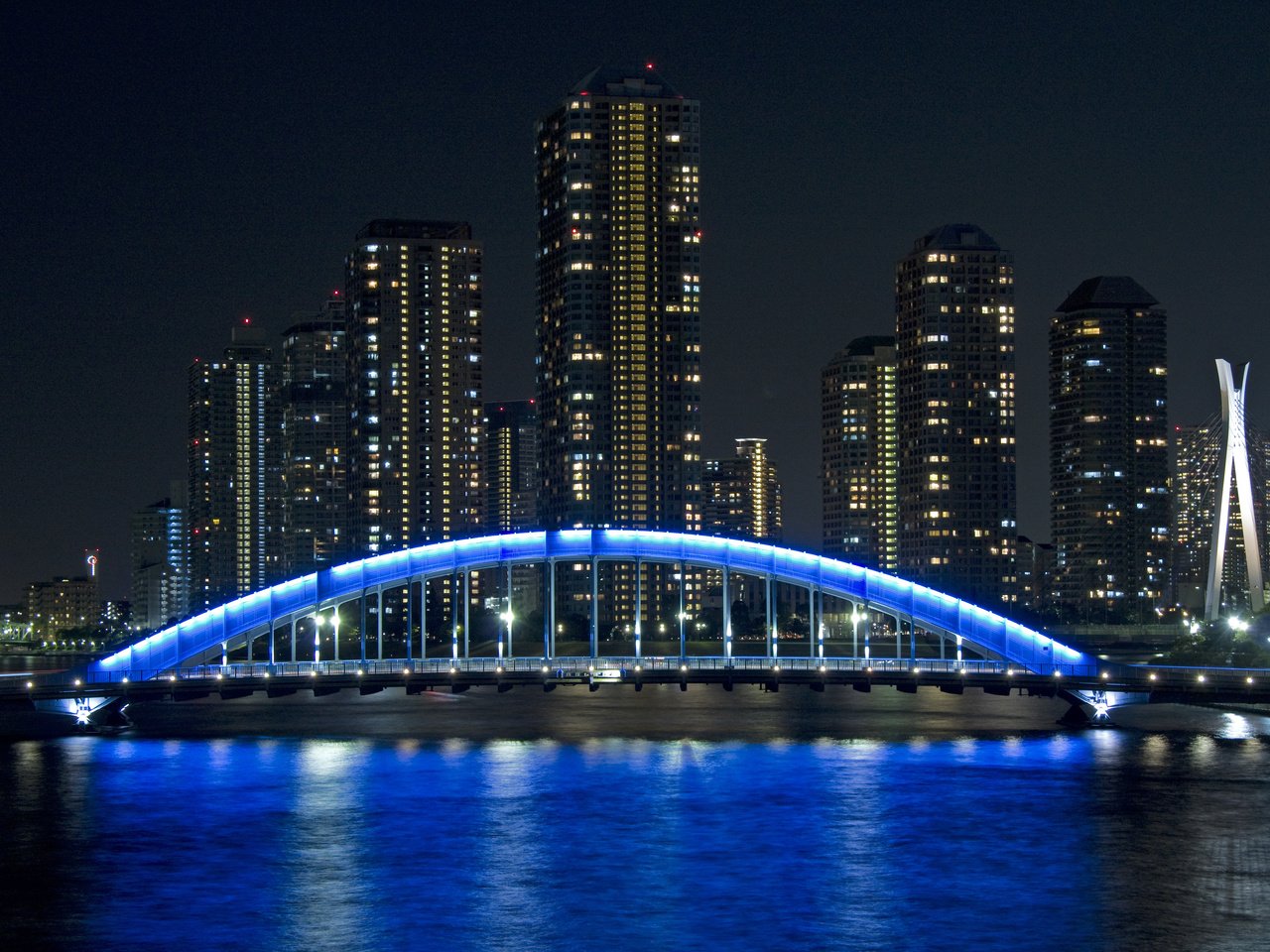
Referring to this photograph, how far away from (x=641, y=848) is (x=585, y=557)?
158ft

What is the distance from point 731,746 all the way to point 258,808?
29869 millimetres

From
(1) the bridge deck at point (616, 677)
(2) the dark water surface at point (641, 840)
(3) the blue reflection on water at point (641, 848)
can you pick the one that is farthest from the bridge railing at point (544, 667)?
(3) the blue reflection on water at point (641, 848)

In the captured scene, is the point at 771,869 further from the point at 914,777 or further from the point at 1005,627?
the point at 1005,627

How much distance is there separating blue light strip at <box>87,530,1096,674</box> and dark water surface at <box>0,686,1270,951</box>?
4.89 m

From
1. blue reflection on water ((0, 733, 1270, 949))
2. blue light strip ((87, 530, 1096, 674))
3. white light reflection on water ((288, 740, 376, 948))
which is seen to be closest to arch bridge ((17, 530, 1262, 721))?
blue light strip ((87, 530, 1096, 674))

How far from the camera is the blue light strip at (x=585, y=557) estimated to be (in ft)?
335

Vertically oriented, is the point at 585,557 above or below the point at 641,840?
above

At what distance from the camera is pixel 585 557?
4218 inches

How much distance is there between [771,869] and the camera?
5553 centimetres

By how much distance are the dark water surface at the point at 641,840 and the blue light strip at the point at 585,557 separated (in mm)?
4889

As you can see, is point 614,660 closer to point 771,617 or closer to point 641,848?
point 771,617

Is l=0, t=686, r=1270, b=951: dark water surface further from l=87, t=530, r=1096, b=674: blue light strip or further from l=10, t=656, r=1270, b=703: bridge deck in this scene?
l=87, t=530, r=1096, b=674: blue light strip

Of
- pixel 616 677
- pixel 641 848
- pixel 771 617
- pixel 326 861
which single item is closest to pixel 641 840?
pixel 641 848

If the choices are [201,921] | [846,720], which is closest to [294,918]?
[201,921]
